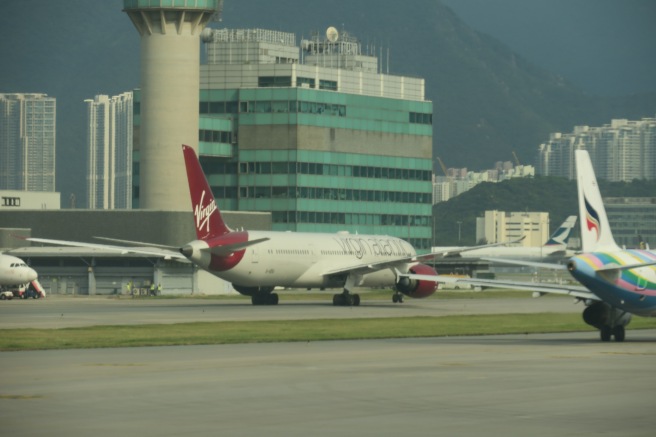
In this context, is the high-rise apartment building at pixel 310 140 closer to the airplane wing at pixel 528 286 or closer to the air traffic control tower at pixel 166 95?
the air traffic control tower at pixel 166 95

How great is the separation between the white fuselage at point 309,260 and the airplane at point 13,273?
22.0 metres

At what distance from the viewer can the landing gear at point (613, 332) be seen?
45.4 metres

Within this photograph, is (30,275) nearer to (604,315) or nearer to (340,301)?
(340,301)

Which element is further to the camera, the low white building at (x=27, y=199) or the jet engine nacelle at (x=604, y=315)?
the low white building at (x=27, y=199)

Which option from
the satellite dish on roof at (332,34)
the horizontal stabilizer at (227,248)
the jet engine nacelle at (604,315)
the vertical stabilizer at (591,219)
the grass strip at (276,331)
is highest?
the satellite dish on roof at (332,34)

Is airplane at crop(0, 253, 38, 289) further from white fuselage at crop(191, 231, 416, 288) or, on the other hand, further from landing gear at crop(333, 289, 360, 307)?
landing gear at crop(333, 289, 360, 307)

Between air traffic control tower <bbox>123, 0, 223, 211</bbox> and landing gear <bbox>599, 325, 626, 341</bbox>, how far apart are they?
8613 centimetres

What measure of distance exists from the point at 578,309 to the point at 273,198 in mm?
82717

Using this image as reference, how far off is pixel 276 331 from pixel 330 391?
939 inches

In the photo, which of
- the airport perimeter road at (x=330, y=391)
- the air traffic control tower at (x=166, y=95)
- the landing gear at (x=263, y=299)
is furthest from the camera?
the air traffic control tower at (x=166, y=95)

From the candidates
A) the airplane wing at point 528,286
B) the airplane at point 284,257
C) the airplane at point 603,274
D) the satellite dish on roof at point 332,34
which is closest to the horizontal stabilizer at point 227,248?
the airplane at point 284,257

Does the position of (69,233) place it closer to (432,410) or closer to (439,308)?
(439,308)

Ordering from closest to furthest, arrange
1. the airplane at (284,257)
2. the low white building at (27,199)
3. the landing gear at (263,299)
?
1. the airplane at (284,257)
2. the landing gear at (263,299)
3. the low white building at (27,199)

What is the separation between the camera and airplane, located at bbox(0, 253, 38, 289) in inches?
3688
